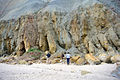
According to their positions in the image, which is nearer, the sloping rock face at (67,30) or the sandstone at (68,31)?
the sandstone at (68,31)

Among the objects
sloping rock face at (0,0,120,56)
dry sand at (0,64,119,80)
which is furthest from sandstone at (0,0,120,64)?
dry sand at (0,64,119,80)

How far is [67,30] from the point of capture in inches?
719

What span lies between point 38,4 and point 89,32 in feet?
52.0

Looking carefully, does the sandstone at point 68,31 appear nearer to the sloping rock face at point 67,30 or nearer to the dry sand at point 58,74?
the sloping rock face at point 67,30

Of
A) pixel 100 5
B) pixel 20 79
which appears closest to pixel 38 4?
pixel 100 5

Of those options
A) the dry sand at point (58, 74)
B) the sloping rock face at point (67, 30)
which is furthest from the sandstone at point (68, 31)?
the dry sand at point (58, 74)

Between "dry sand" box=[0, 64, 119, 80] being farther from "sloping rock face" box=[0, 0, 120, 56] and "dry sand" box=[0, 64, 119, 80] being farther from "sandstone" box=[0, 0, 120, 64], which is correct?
"sloping rock face" box=[0, 0, 120, 56]

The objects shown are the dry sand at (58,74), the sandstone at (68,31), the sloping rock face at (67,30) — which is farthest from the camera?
the sloping rock face at (67,30)

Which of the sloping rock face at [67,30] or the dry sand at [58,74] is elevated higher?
the sloping rock face at [67,30]

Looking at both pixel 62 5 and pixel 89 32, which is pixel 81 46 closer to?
pixel 89 32

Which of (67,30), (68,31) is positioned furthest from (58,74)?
(67,30)

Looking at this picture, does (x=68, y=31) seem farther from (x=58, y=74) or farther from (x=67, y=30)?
(x=58, y=74)

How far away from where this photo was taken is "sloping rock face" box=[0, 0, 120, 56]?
14.4m

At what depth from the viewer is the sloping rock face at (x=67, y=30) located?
14422mm
